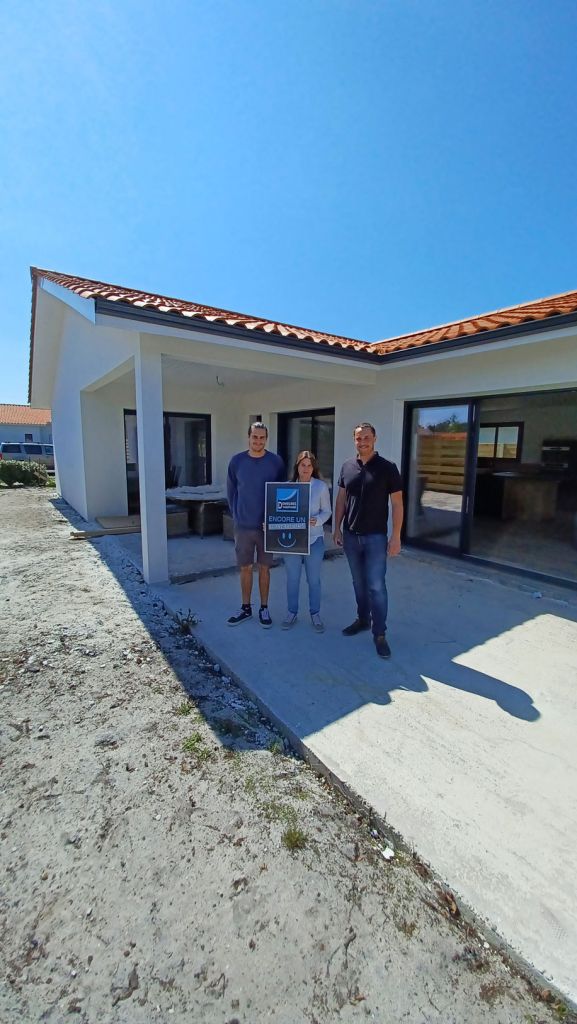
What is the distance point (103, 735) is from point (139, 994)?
136cm

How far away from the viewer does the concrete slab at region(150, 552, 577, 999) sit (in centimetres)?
164

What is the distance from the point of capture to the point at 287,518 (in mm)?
3613

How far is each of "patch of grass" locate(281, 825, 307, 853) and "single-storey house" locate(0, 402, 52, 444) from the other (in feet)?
131

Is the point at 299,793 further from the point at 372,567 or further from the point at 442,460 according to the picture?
the point at 442,460

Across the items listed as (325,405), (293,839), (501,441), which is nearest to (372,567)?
(293,839)

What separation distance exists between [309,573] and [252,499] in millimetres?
820

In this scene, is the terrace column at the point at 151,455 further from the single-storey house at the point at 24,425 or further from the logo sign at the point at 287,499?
the single-storey house at the point at 24,425

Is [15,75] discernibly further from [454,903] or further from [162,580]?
[454,903]

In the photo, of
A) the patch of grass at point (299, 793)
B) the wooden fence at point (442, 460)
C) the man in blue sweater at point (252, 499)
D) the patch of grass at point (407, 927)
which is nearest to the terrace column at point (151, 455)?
the man in blue sweater at point (252, 499)

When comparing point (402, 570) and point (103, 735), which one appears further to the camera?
point (402, 570)

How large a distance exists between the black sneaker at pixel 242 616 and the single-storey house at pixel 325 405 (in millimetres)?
1553

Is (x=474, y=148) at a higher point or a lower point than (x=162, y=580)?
higher

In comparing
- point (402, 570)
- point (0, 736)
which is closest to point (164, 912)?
point (0, 736)

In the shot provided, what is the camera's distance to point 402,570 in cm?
556
